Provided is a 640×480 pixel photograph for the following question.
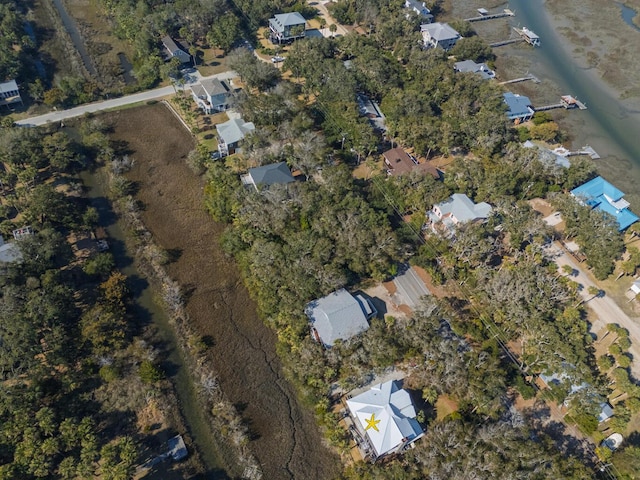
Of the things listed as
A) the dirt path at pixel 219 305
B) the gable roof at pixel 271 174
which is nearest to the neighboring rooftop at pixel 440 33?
the gable roof at pixel 271 174

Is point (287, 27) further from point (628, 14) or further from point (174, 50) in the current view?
point (628, 14)

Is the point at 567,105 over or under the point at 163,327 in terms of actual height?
over

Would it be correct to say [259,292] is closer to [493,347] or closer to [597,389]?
[493,347]

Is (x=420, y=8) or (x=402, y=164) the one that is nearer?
(x=402, y=164)

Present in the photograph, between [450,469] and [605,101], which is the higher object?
[605,101]

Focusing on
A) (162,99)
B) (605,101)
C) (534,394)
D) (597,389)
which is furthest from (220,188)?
(605,101)

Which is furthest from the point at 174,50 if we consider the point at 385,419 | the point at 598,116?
the point at 598,116
